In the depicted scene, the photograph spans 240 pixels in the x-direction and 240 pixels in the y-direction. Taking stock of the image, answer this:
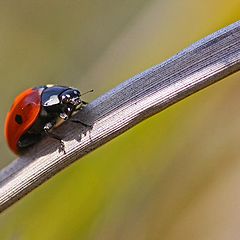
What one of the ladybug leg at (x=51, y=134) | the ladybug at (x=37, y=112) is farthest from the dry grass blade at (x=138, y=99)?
the ladybug at (x=37, y=112)

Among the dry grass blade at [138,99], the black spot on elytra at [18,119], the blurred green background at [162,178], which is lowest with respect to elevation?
the blurred green background at [162,178]

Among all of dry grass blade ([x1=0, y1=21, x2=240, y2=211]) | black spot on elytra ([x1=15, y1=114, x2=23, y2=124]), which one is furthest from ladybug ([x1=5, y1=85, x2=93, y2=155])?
dry grass blade ([x1=0, y1=21, x2=240, y2=211])

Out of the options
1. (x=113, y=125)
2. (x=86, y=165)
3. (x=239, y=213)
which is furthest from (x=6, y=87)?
(x=113, y=125)

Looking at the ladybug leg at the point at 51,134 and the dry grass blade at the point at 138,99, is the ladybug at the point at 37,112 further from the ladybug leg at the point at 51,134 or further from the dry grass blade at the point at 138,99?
the dry grass blade at the point at 138,99

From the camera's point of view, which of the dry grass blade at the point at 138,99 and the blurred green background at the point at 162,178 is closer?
the dry grass blade at the point at 138,99

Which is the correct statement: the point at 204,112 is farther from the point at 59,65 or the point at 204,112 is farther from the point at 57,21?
the point at 57,21

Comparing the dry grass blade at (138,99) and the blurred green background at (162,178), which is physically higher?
the dry grass blade at (138,99)

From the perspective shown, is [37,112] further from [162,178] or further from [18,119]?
[162,178]

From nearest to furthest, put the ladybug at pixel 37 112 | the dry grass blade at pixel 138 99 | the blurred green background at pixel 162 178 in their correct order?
the dry grass blade at pixel 138 99, the ladybug at pixel 37 112, the blurred green background at pixel 162 178

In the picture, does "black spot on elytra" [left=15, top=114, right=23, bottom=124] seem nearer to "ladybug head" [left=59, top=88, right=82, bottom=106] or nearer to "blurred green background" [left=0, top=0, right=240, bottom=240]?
"ladybug head" [left=59, top=88, right=82, bottom=106]
